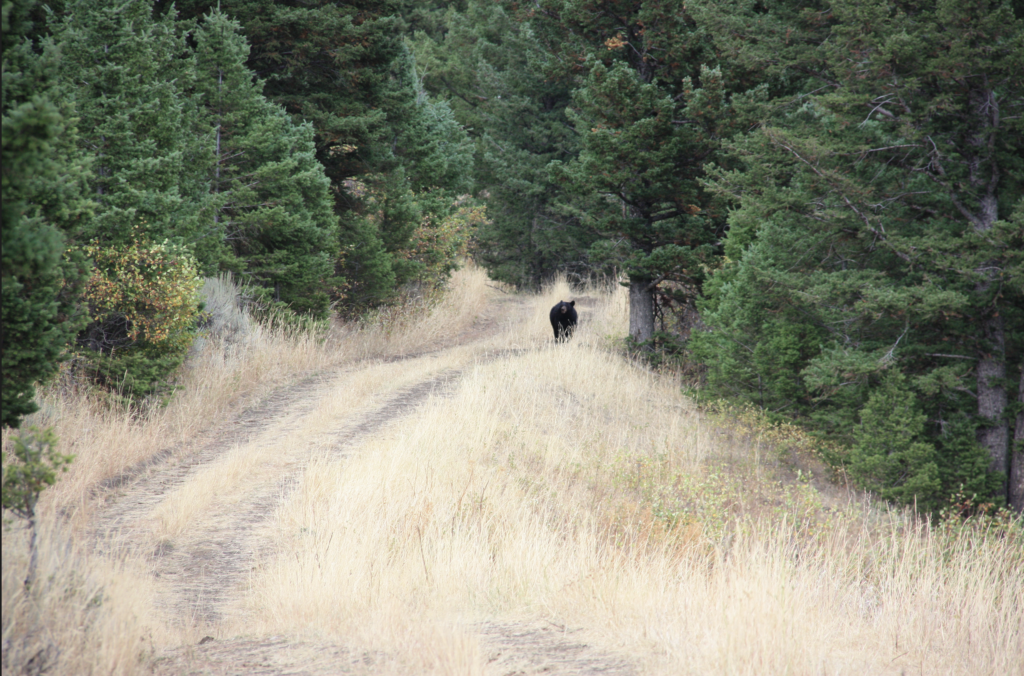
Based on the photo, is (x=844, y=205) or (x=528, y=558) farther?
(x=844, y=205)

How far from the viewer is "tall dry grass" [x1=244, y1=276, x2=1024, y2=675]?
4.96 meters

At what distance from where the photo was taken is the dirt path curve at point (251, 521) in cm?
458

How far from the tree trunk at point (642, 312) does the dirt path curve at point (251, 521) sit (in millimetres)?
4545

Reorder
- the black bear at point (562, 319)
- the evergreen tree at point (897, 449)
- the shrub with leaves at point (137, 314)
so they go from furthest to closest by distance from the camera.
A: 1. the black bear at point (562, 319)
2. the evergreen tree at point (897, 449)
3. the shrub with leaves at point (137, 314)

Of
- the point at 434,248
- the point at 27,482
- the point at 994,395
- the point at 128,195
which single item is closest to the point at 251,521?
the point at 27,482

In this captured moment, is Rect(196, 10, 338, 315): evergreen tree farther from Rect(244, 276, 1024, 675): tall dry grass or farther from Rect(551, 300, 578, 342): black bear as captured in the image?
Rect(244, 276, 1024, 675): tall dry grass

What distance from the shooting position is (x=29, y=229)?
13.9ft

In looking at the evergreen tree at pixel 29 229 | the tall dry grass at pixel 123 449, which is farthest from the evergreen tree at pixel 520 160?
the evergreen tree at pixel 29 229

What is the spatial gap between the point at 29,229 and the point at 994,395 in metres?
10.8

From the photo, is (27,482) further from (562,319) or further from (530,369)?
(562,319)

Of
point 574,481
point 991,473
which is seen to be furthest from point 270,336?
point 991,473

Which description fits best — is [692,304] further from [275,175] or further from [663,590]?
[663,590]

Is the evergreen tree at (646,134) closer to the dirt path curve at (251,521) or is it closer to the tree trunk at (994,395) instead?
the dirt path curve at (251,521)

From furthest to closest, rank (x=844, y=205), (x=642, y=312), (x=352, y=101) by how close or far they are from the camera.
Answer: (x=352, y=101), (x=642, y=312), (x=844, y=205)
